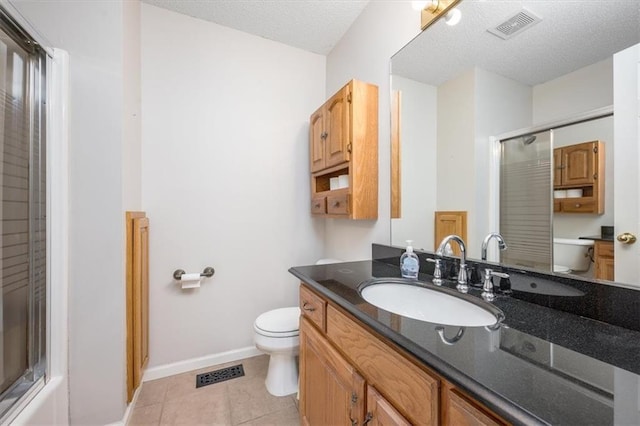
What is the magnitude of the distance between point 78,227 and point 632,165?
2126 millimetres

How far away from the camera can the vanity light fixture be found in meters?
1.20

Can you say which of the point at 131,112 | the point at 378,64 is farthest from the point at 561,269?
the point at 131,112

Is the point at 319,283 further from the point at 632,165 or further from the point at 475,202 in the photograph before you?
the point at 632,165

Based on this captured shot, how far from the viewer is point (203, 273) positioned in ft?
6.37

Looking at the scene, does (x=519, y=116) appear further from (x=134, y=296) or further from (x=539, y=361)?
(x=134, y=296)

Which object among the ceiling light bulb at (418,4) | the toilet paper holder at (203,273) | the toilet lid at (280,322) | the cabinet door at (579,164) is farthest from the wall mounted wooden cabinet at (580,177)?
the toilet paper holder at (203,273)

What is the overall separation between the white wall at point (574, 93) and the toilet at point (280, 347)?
1603 millimetres

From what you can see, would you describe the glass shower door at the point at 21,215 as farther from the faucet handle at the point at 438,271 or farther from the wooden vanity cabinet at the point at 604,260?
the wooden vanity cabinet at the point at 604,260

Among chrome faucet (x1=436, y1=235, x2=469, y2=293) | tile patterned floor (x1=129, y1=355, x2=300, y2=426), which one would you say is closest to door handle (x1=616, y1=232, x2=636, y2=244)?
chrome faucet (x1=436, y1=235, x2=469, y2=293)

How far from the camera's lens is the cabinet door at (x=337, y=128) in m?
1.64

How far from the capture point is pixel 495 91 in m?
1.07

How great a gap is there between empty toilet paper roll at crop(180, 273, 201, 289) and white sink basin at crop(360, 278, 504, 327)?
Result: 1.31 metres

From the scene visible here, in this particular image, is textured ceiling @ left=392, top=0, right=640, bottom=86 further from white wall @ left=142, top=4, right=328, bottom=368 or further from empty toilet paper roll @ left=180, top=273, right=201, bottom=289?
empty toilet paper roll @ left=180, top=273, right=201, bottom=289

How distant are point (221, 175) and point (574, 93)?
1969 millimetres
